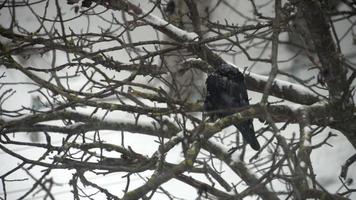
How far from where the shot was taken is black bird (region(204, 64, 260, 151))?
3193 millimetres

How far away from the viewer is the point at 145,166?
2.76 metres

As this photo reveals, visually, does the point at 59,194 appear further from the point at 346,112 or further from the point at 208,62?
the point at 346,112

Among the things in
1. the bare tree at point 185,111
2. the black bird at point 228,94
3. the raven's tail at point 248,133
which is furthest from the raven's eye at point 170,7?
the raven's tail at point 248,133

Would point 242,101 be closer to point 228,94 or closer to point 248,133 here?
point 228,94

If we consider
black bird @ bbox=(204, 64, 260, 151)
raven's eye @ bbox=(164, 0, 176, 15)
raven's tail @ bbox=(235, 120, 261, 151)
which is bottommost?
raven's tail @ bbox=(235, 120, 261, 151)

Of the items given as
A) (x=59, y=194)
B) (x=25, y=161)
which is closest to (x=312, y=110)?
(x=25, y=161)

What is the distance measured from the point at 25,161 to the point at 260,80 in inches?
74.8

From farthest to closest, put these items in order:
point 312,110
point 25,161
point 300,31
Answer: point 300,31 < point 25,161 < point 312,110

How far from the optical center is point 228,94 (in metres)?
3.22

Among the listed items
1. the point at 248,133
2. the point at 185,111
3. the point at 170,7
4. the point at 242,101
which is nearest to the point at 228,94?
the point at 242,101

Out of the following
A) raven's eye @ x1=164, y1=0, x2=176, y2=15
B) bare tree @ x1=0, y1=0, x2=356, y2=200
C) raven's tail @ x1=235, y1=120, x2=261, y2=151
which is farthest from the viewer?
raven's eye @ x1=164, y1=0, x2=176, y2=15

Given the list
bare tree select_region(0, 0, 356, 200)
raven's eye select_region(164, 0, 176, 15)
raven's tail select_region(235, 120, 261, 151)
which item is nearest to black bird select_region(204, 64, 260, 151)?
raven's tail select_region(235, 120, 261, 151)

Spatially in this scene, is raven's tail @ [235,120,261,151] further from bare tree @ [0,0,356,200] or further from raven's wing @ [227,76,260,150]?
bare tree @ [0,0,356,200]

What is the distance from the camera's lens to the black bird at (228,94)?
319 centimetres
